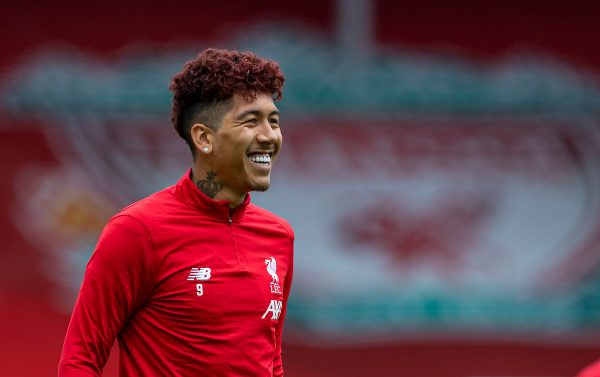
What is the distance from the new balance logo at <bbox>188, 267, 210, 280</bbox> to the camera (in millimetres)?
2727

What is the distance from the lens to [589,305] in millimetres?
7016

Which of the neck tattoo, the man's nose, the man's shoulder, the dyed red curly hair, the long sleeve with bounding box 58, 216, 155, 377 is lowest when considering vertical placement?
the long sleeve with bounding box 58, 216, 155, 377

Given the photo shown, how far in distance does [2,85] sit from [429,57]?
8.67 ft

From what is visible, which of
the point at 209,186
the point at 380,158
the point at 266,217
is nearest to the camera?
the point at 209,186

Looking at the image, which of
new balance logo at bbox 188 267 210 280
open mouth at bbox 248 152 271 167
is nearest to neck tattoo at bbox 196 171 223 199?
open mouth at bbox 248 152 271 167

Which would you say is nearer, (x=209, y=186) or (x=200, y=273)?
(x=200, y=273)

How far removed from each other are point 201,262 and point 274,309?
24cm

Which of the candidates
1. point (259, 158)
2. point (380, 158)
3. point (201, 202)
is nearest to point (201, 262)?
point (201, 202)

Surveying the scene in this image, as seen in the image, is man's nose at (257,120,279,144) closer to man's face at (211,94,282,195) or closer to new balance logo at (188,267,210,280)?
man's face at (211,94,282,195)

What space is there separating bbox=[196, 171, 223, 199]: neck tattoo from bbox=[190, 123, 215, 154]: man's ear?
7cm

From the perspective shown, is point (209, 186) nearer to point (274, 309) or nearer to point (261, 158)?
point (261, 158)

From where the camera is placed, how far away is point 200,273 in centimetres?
274

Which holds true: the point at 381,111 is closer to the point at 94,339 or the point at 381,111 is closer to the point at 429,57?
the point at 429,57

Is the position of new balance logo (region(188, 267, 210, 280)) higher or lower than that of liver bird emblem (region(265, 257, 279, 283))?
lower
